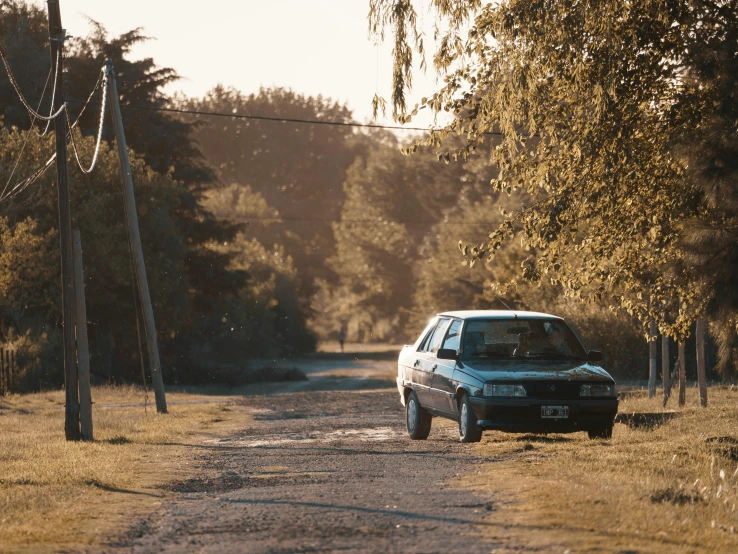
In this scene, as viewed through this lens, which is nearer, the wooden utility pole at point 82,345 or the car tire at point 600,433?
the car tire at point 600,433

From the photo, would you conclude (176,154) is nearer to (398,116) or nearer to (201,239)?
(201,239)

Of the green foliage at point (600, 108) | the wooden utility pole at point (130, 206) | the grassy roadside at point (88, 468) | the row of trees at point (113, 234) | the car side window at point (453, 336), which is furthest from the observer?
the row of trees at point (113, 234)

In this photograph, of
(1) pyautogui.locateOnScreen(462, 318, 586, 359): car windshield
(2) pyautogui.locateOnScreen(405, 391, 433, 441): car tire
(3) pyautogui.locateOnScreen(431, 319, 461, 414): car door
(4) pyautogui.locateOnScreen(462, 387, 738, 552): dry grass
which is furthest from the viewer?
(2) pyautogui.locateOnScreen(405, 391, 433, 441): car tire

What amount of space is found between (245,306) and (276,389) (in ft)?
70.2

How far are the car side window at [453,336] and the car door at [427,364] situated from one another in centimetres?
21

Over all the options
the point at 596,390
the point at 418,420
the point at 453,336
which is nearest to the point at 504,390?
the point at 596,390

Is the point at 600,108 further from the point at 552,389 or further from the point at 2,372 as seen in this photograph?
the point at 2,372

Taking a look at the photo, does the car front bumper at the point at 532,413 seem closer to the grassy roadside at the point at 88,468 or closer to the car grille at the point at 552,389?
the car grille at the point at 552,389

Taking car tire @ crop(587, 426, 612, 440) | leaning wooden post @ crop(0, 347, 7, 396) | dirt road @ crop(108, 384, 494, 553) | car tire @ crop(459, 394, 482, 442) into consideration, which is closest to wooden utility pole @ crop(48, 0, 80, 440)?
dirt road @ crop(108, 384, 494, 553)

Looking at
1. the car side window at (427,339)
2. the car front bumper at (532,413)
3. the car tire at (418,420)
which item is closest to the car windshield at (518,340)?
the car front bumper at (532,413)

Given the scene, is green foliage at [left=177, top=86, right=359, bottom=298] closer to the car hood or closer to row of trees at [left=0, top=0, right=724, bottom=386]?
row of trees at [left=0, top=0, right=724, bottom=386]

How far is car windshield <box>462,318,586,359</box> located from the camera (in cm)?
1638

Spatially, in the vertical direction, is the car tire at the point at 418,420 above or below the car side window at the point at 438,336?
below

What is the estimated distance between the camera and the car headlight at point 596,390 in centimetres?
1541
